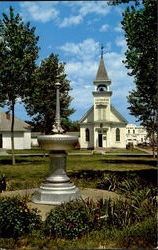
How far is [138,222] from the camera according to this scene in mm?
8711

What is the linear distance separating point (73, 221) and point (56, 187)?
148 inches

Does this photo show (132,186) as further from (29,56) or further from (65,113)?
(65,113)

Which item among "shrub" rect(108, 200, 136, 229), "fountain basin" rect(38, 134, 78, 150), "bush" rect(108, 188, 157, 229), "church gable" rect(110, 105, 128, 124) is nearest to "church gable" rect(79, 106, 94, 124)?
"church gable" rect(110, 105, 128, 124)

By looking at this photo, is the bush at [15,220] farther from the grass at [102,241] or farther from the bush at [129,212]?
the bush at [129,212]

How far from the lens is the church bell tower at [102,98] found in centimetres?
6494

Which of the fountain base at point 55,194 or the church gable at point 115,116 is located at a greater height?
the church gable at point 115,116

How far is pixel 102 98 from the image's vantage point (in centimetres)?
6531

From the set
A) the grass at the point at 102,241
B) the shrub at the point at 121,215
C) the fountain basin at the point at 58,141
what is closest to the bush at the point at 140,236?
the grass at the point at 102,241

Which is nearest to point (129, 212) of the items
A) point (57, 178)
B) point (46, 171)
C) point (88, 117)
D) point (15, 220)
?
point (15, 220)

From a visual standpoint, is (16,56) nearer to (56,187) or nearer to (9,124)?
(56,187)

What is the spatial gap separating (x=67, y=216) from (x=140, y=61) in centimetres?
1193

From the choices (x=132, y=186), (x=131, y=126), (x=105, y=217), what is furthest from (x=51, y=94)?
(x=131, y=126)

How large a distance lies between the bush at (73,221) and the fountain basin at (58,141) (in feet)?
9.16

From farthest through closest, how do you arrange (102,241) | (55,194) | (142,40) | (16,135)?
(16,135), (142,40), (55,194), (102,241)
